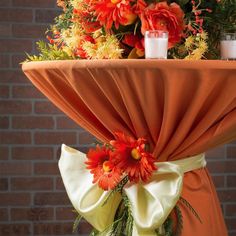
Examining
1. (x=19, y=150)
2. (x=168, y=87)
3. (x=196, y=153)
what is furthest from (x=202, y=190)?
(x=19, y=150)

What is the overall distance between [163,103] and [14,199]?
1516 millimetres

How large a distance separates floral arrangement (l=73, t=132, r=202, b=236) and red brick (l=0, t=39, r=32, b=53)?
4.37ft

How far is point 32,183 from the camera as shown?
240 cm

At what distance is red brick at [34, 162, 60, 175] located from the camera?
2.39m

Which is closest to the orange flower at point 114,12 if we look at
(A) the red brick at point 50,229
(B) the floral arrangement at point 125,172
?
(B) the floral arrangement at point 125,172

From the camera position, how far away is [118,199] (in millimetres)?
1134

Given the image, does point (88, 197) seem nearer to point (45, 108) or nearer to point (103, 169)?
point (103, 169)

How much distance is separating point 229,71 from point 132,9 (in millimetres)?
229

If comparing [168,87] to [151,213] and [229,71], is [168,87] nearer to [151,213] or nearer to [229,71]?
[229,71]

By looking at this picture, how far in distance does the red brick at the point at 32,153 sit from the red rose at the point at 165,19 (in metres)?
1.42

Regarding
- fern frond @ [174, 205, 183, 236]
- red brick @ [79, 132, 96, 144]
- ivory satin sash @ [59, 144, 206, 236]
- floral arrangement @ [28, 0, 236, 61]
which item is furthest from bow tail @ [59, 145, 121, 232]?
red brick @ [79, 132, 96, 144]

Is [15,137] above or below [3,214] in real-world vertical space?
above

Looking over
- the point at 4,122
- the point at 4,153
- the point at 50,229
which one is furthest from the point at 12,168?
the point at 50,229

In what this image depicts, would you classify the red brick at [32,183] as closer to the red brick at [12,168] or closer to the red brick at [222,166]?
the red brick at [12,168]
